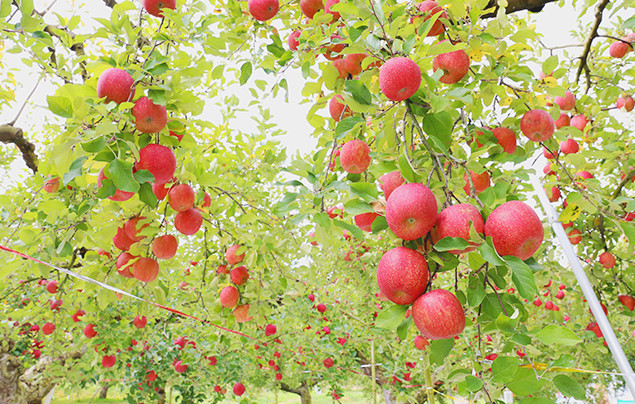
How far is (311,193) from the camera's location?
106cm

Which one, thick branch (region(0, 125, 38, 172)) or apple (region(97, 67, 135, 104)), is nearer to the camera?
apple (region(97, 67, 135, 104))

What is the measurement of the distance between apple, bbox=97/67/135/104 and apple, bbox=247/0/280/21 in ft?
1.78

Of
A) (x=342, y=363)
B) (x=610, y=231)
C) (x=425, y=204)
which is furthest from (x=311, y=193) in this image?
(x=342, y=363)

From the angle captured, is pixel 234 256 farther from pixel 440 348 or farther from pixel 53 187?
pixel 440 348

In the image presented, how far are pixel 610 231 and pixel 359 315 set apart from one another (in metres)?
2.89

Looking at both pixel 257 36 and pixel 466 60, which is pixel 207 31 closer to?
pixel 257 36

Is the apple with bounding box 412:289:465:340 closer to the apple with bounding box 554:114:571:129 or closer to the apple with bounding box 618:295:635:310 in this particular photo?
the apple with bounding box 554:114:571:129

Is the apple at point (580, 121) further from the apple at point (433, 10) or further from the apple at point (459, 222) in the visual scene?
the apple at point (459, 222)

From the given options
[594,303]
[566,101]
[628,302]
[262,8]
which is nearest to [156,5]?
[262,8]

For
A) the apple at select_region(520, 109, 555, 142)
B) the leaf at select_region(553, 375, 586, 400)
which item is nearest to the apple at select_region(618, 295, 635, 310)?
the apple at select_region(520, 109, 555, 142)

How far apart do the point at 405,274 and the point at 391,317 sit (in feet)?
0.34

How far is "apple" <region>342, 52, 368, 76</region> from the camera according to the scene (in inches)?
43.8

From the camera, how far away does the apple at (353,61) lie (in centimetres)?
111

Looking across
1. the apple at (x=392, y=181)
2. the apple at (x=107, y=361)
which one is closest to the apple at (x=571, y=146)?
the apple at (x=392, y=181)
